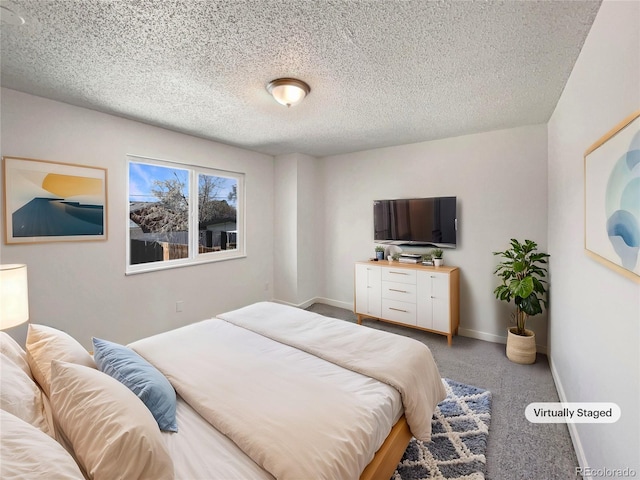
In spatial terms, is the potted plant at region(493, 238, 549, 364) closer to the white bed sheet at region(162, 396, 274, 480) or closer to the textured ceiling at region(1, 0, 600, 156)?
the textured ceiling at region(1, 0, 600, 156)

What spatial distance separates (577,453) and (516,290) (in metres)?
1.34

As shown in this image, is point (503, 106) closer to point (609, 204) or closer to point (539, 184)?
point (539, 184)

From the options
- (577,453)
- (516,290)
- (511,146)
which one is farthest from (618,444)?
(511,146)

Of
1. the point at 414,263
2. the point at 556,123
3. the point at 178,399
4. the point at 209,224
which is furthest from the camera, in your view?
the point at 209,224

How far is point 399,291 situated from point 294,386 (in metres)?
2.43

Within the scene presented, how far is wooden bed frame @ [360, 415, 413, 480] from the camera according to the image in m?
1.28

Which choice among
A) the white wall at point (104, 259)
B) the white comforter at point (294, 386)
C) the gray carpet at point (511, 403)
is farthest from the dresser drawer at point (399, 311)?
the white wall at point (104, 259)

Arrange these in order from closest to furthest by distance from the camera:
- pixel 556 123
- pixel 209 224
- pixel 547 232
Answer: pixel 556 123 → pixel 547 232 → pixel 209 224

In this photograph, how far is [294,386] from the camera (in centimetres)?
147

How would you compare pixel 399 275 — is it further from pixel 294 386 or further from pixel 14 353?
pixel 14 353

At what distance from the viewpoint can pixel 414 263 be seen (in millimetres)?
3729

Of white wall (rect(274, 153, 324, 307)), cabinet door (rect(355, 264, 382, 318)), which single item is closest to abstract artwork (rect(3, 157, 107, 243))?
white wall (rect(274, 153, 324, 307))

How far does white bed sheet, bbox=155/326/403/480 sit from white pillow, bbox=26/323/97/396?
0.54 meters

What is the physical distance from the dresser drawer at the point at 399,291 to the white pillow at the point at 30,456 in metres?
3.26
